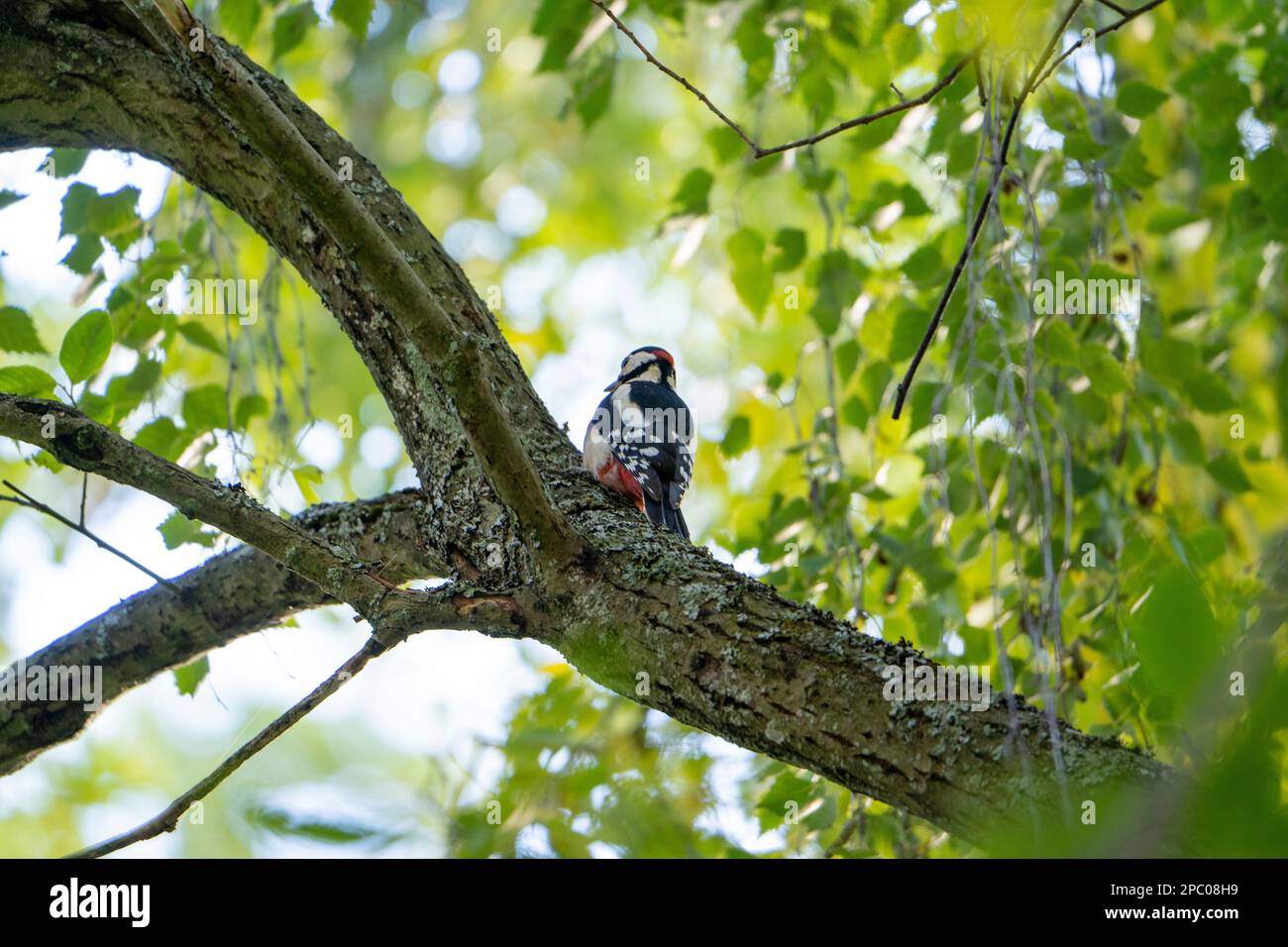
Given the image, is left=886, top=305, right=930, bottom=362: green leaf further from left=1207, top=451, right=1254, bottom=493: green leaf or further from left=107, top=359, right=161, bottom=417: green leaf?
left=107, top=359, right=161, bottom=417: green leaf

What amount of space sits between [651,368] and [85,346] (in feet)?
11.9

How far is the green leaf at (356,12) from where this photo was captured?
10.5ft

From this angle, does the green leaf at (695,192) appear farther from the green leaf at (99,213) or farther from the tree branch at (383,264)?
the tree branch at (383,264)

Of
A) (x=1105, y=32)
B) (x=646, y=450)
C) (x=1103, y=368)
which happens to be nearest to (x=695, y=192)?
(x=646, y=450)

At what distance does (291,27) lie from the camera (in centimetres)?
340

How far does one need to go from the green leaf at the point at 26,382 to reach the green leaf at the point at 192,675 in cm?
91

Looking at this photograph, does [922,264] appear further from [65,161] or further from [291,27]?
[65,161]

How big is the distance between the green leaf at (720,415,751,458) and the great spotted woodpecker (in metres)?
0.37

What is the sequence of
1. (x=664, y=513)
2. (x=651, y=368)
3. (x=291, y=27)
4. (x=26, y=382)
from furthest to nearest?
(x=651, y=368)
(x=664, y=513)
(x=291, y=27)
(x=26, y=382)

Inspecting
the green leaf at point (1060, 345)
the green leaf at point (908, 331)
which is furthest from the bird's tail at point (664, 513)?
the green leaf at point (1060, 345)

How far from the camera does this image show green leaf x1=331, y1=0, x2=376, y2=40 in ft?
10.5

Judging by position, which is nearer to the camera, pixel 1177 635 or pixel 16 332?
pixel 1177 635
